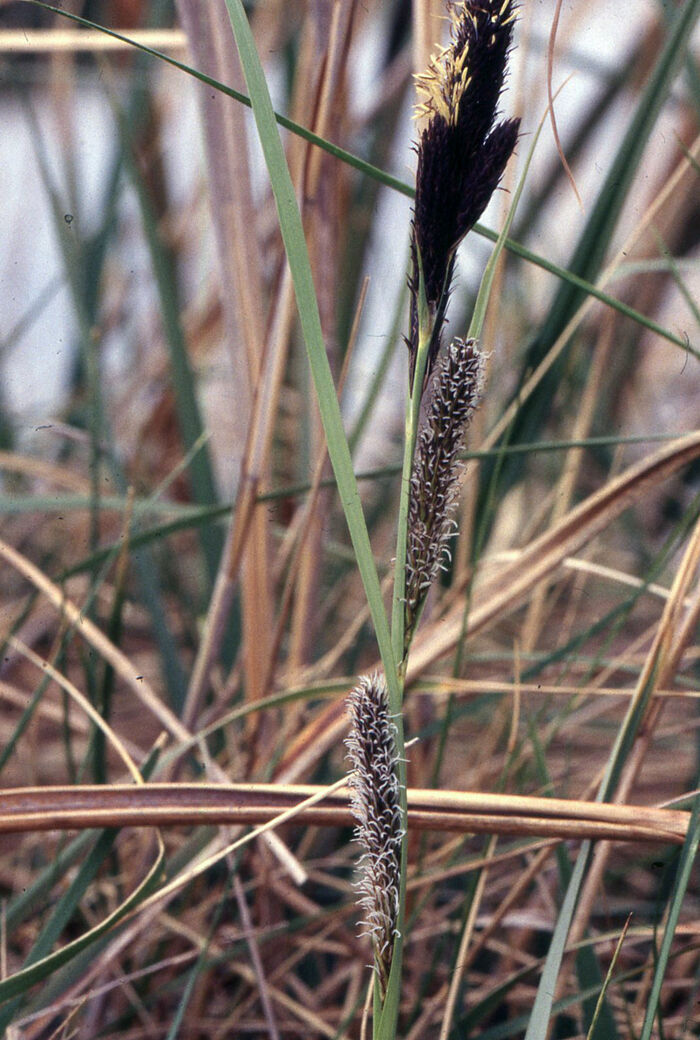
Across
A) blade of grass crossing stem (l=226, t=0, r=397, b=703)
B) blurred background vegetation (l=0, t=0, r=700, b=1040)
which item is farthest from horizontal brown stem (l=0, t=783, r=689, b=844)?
blade of grass crossing stem (l=226, t=0, r=397, b=703)

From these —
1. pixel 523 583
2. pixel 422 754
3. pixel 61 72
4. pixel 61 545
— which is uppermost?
pixel 61 72

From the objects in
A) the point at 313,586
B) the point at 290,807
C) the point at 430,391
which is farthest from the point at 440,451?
the point at 313,586

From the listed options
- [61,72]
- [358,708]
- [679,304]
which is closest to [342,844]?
[358,708]

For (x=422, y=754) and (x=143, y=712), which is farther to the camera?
(x=143, y=712)

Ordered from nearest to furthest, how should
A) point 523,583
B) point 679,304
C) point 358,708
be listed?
point 358,708, point 523,583, point 679,304

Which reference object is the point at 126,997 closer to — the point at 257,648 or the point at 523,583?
the point at 257,648

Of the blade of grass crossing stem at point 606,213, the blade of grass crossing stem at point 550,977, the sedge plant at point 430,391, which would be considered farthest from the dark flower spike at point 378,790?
the blade of grass crossing stem at point 606,213

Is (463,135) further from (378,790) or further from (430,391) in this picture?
(378,790)
